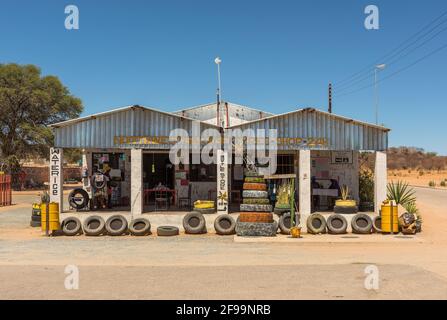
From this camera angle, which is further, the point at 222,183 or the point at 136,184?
the point at 136,184

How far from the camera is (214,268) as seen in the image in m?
10.6

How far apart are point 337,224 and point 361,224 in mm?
895

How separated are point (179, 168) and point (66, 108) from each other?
29.2 metres

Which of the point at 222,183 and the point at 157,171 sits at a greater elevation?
the point at 157,171

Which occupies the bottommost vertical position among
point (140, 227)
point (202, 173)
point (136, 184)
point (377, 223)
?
point (140, 227)

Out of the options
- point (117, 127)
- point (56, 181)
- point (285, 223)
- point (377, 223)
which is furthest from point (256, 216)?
point (56, 181)

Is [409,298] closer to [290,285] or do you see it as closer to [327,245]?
[290,285]

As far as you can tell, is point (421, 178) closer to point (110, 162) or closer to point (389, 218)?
point (389, 218)

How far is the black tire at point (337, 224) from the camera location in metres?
17.1

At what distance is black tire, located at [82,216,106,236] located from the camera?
663 inches

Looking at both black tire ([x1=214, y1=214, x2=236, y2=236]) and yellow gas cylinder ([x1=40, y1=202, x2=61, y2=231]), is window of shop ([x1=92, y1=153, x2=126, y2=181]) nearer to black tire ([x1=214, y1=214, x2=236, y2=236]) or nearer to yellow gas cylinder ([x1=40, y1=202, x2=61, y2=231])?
yellow gas cylinder ([x1=40, y1=202, x2=61, y2=231])

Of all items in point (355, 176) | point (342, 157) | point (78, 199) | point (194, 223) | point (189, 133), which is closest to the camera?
point (194, 223)

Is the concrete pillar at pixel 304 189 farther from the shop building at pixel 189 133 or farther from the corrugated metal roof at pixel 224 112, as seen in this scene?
the corrugated metal roof at pixel 224 112
